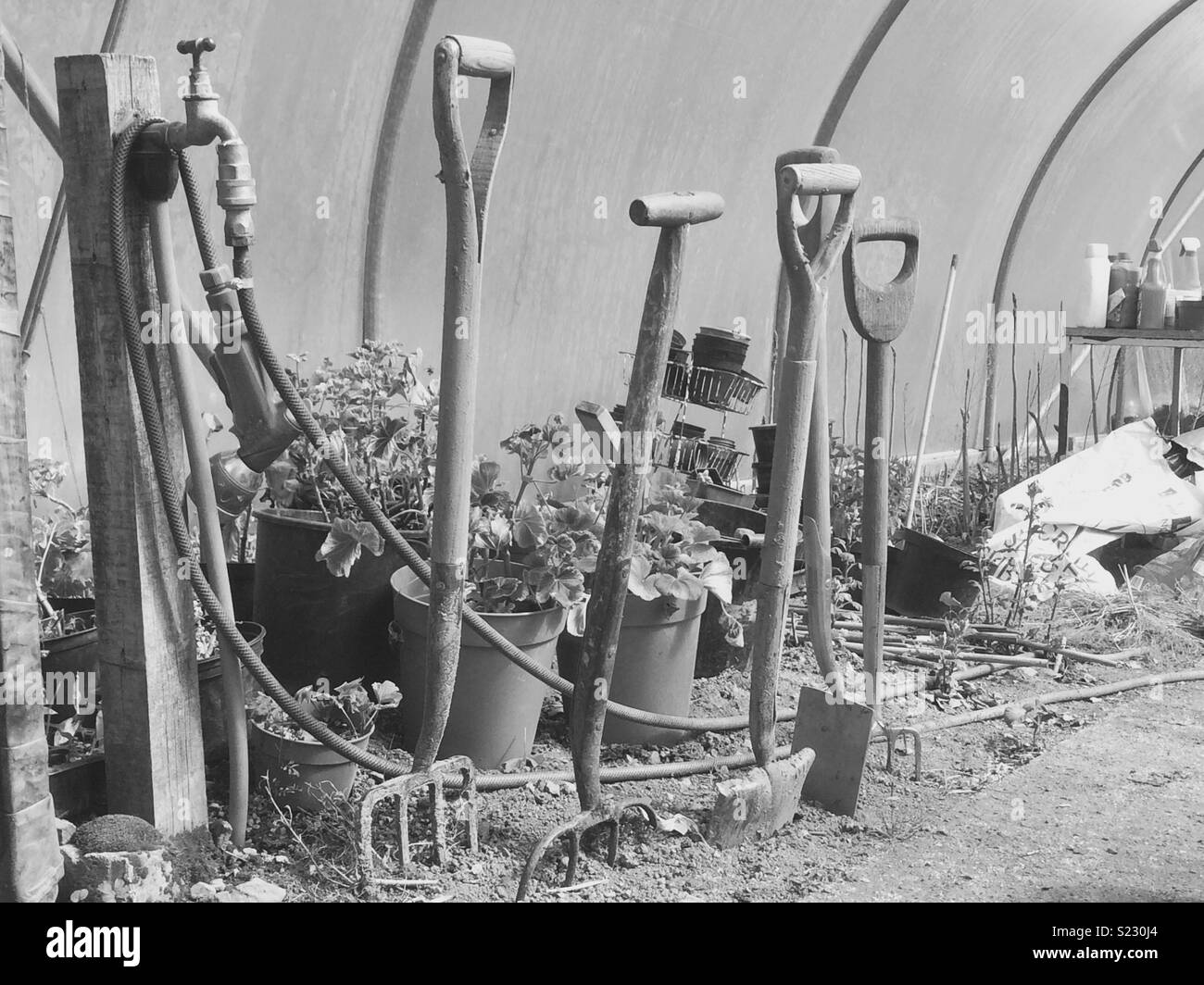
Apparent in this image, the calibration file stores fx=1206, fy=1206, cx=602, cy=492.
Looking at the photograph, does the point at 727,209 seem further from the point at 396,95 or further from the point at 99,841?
the point at 99,841

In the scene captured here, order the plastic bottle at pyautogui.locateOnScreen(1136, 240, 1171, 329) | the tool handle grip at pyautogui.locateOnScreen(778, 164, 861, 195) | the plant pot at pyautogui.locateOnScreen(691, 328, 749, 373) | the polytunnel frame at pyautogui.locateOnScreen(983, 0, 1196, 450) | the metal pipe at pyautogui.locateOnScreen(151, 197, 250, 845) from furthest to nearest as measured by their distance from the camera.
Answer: the polytunnel frame at pyautogui.locateOnScreen(983, 0, 1196, 450), the plastic bottle at pyautogui.locateOnScreen(1136, 240, 1171, 329), the plant pot at pyautogui.locateOnScreen(691, 328, 749, 373), the tool handle grip at pyautogui.locateOnScreen(778, 164, 861, 195), the metal pipe at pyautogui.locateOnScreen(151, 197, 250, 845)

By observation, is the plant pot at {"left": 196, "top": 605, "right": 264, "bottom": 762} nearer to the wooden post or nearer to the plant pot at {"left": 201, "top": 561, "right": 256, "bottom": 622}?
the wooden post

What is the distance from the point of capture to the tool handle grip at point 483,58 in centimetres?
227

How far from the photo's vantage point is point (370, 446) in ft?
11.2

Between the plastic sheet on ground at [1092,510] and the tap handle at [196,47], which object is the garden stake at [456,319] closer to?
the tap handle at [196,47]

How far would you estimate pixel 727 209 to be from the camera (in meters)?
5.52

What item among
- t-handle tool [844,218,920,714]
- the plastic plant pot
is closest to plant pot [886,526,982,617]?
t-handle tool [844,218,920,714]

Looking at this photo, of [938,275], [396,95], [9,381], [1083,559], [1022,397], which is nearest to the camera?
[9,381]

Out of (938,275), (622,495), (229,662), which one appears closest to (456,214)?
(622,495)

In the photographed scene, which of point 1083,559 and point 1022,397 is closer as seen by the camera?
point 1083,559

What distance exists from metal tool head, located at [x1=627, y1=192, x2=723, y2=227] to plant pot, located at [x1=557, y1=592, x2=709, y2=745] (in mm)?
1296

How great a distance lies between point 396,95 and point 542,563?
1813mm

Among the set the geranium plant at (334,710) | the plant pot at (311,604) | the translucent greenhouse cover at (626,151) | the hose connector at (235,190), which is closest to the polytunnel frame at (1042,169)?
the translucent greenhouse cover at (626,151)

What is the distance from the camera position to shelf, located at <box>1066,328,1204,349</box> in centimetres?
629
